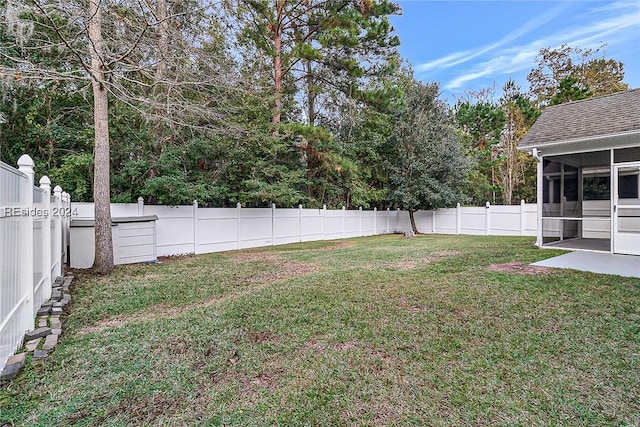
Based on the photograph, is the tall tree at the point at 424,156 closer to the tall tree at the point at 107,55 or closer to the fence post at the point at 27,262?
the tall tree at the point at 107,55

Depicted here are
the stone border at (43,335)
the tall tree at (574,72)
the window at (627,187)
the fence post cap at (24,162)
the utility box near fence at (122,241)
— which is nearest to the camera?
the stone border at (43,335)

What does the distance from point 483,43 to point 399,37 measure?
190 inches

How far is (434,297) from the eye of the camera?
14.5ft

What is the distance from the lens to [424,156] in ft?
50.2

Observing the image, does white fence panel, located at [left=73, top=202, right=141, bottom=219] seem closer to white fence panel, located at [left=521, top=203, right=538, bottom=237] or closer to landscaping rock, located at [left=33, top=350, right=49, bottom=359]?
landscaping rock, located at [left=33, top=350, right=49, bottom=359]

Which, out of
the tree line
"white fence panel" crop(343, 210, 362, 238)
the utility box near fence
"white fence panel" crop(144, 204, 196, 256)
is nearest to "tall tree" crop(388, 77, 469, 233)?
the tree line

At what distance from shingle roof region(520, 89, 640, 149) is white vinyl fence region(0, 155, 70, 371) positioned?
31.7ft

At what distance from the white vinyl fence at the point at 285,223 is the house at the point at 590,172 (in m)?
4.47

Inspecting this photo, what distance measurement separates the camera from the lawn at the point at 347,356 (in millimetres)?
2086

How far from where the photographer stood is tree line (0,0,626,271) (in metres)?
5.96

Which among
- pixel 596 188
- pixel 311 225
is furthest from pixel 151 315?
pixel 596 188

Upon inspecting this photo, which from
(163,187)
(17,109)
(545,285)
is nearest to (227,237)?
(163,187)

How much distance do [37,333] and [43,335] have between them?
6cm

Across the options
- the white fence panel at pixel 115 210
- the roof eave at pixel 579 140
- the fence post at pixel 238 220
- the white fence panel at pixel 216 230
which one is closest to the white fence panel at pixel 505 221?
the roof eave at pixel 579 140
